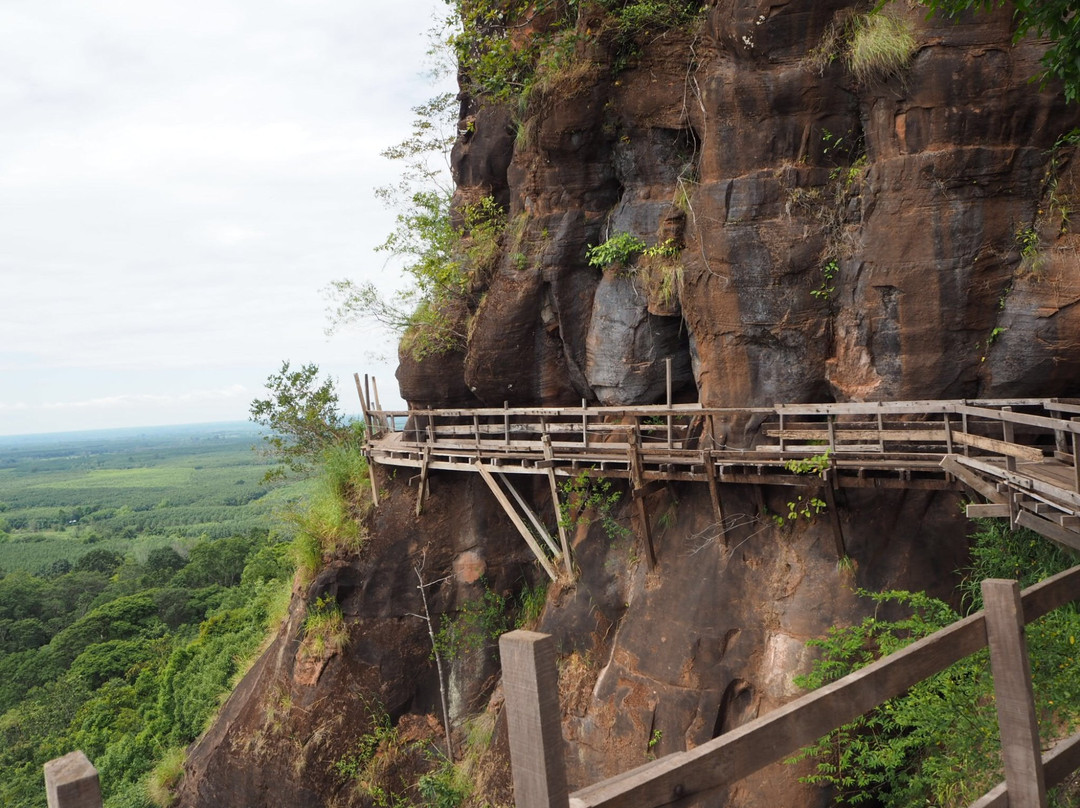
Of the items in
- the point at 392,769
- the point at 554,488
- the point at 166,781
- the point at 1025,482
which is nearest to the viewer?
the point at 1025,482

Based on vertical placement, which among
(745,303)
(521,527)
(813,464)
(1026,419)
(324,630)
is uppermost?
(745,303)

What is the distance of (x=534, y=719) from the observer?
2102 millimetres

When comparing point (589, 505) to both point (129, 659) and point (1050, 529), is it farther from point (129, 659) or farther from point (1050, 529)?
point (129, 659)

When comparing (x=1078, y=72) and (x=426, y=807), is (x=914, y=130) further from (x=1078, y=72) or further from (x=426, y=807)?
(x=426, y=807)

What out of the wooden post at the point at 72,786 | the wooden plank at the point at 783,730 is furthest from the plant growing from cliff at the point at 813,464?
the wooden post at the point at 72,786

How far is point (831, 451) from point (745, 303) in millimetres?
2780

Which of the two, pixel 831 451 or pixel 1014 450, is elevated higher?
pixel 1014 450

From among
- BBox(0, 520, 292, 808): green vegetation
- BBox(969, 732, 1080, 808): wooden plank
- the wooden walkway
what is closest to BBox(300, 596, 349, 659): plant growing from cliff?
the wooden walkway

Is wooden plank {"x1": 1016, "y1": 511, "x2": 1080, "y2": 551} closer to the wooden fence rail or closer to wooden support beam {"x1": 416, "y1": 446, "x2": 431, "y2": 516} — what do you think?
the wooden fence rail

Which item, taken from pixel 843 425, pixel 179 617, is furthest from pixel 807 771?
pixel 179 617

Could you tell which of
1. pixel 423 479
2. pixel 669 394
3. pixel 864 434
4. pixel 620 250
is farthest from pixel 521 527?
pixel 864 434

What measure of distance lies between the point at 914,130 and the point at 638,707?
9064mm

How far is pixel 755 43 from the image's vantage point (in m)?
11.6

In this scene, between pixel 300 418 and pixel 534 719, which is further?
pixel 300 418
